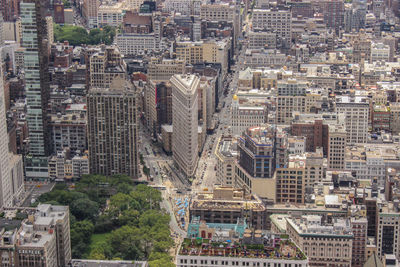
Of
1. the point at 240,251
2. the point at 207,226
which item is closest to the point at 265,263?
the point at 240,251

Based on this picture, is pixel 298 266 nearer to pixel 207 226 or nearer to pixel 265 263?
pixel 265 263

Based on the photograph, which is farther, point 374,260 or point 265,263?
point 374,260

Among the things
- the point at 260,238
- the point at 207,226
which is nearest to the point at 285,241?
the point at 260,238

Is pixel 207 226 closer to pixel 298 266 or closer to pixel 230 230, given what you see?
pixel 230 230

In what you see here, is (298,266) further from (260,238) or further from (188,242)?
(188,242)

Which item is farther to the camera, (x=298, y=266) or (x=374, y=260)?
(x=374, y=260)

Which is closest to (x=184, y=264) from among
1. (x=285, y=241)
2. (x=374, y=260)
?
(x=285, y=241)
